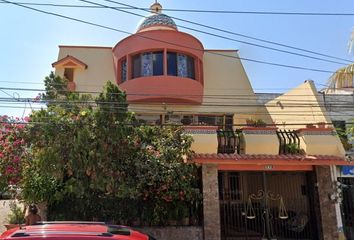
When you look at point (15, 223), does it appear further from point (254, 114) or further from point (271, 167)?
point (254, 114)

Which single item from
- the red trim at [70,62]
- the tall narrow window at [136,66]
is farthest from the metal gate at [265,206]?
the red trim at [70,62]

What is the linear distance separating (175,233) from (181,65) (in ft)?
30.1

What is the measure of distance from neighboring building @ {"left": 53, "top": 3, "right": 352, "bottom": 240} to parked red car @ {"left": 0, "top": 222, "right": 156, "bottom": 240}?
7.65 meters

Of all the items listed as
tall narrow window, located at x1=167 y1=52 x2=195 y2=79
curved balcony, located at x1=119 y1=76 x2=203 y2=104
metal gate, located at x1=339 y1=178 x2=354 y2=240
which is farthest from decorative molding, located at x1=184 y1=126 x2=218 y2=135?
tall narrow window, located at x1=167 y1=52 x2=195 y2=79

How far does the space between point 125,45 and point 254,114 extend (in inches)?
291

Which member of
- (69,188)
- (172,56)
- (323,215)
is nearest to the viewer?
(69,188)

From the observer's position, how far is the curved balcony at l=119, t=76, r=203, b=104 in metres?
17.1

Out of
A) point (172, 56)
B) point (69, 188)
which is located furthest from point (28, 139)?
point (172, 56)

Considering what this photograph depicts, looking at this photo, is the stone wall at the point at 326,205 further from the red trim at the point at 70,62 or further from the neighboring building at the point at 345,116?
the red trim at the point at 70,62

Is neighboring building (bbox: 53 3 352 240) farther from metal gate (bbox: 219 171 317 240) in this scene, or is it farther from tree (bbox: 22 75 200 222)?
tree (bbox: 22 75 200 222)

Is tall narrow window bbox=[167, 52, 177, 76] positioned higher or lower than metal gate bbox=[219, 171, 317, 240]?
higher

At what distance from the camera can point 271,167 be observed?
12406mm

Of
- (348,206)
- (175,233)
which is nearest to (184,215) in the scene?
(175,233)

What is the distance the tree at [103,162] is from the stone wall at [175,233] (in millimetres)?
366
